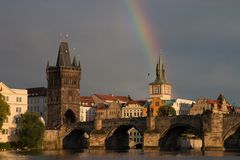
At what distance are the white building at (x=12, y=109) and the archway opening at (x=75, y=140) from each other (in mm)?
23043

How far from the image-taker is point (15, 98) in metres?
156

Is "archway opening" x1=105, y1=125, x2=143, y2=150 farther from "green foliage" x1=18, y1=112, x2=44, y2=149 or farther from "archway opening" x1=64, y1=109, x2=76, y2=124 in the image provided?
"green foliage" x1=18, y1=112, x2=44, y2=149

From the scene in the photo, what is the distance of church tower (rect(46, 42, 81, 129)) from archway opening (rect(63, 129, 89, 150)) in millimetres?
4900

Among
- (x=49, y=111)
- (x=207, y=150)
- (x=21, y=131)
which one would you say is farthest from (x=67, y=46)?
(x=207, y=150)

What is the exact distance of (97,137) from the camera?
168500 millimetres

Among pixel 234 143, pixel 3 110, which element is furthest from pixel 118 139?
pixel 3 110

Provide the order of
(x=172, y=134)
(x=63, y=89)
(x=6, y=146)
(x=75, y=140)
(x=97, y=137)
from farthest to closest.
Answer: (x=63, y=89) → (x=75, y=140) → (x=97, y=137) → (x=172, y=134) → (x=6, y=146)

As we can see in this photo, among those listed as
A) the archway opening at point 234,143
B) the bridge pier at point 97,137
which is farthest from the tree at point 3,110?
the archway opening at point 234,143

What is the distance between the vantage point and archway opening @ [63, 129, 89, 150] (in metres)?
178

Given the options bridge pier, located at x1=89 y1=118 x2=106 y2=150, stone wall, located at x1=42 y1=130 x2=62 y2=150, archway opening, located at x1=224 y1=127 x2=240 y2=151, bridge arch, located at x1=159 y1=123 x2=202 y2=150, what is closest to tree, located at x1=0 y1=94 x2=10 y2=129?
stone wall, located at x1=42 y1=130 x2=62 y2=150

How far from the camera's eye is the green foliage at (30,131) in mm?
145750

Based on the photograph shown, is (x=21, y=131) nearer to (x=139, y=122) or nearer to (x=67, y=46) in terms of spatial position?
(x=139, y=122)

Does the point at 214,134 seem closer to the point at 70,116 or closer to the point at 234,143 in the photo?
the point at 234,143

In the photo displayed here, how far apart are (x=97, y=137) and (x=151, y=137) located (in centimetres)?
1788
